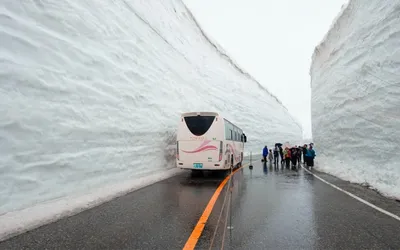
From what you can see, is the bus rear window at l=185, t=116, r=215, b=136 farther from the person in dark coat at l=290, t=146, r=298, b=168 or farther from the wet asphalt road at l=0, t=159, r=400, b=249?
the person in dark coat at l=290, t=146, r=298, b=168

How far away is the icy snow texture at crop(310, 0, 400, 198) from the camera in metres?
9.66

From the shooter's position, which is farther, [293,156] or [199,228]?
[293,156]

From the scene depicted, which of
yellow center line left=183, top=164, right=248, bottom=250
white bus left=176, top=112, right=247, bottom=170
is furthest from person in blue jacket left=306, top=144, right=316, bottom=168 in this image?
yellow center line left=183, top=164, right=248, bottom=250

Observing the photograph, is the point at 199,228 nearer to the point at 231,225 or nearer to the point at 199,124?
Answer: the point at 231,225

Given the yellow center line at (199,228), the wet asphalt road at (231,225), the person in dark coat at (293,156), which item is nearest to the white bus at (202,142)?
the wet asphalt road at (231,225)

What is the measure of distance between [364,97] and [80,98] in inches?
487

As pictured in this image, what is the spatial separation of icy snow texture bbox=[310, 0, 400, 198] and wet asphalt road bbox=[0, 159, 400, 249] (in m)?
3.03

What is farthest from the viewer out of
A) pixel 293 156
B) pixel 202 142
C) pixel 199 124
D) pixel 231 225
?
pixel 293 156

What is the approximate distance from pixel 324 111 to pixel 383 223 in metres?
15.9

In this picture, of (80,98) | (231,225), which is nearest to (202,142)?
(80,98)

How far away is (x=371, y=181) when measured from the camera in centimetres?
923

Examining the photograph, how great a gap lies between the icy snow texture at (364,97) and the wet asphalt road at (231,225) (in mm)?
3026

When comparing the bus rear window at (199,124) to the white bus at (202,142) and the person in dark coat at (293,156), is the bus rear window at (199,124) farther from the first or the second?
the person in dark coat at (293,156)

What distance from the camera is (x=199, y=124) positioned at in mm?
11406
